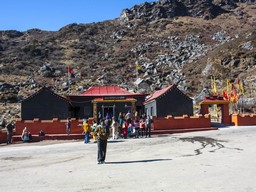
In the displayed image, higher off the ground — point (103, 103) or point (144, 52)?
point (144, 52)

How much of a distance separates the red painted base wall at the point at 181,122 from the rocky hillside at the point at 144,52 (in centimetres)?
2264

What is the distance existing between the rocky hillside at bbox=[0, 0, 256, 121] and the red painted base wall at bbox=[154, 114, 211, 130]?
2264 centimetres

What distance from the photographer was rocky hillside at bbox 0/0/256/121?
6525cm

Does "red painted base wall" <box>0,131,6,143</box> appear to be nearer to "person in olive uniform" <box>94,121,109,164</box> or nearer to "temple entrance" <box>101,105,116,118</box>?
"temple entrance" <box>101,105,116,118</box>

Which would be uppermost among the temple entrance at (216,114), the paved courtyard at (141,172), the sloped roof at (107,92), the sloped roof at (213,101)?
the sloped roof at (107,92)

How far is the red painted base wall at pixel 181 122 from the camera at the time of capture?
28000 millimetres

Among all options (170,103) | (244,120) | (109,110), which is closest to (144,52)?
(170,103)

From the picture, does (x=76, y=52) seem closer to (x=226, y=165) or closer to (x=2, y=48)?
(x=2, y=48)

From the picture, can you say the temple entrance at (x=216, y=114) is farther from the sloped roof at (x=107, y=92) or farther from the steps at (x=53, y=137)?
the steps at (x=53, y=137)

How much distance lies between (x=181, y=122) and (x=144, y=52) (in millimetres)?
68037

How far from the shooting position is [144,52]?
313 ft

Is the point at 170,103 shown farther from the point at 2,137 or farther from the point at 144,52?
the point at 144,52

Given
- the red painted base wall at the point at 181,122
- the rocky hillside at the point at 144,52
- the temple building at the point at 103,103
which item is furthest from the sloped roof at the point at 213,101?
the rocky hillside at the point at 144,52

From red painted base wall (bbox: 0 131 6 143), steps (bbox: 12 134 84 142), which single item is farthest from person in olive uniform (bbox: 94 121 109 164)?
red painted base wall (bbox: 0 131 6 143)
